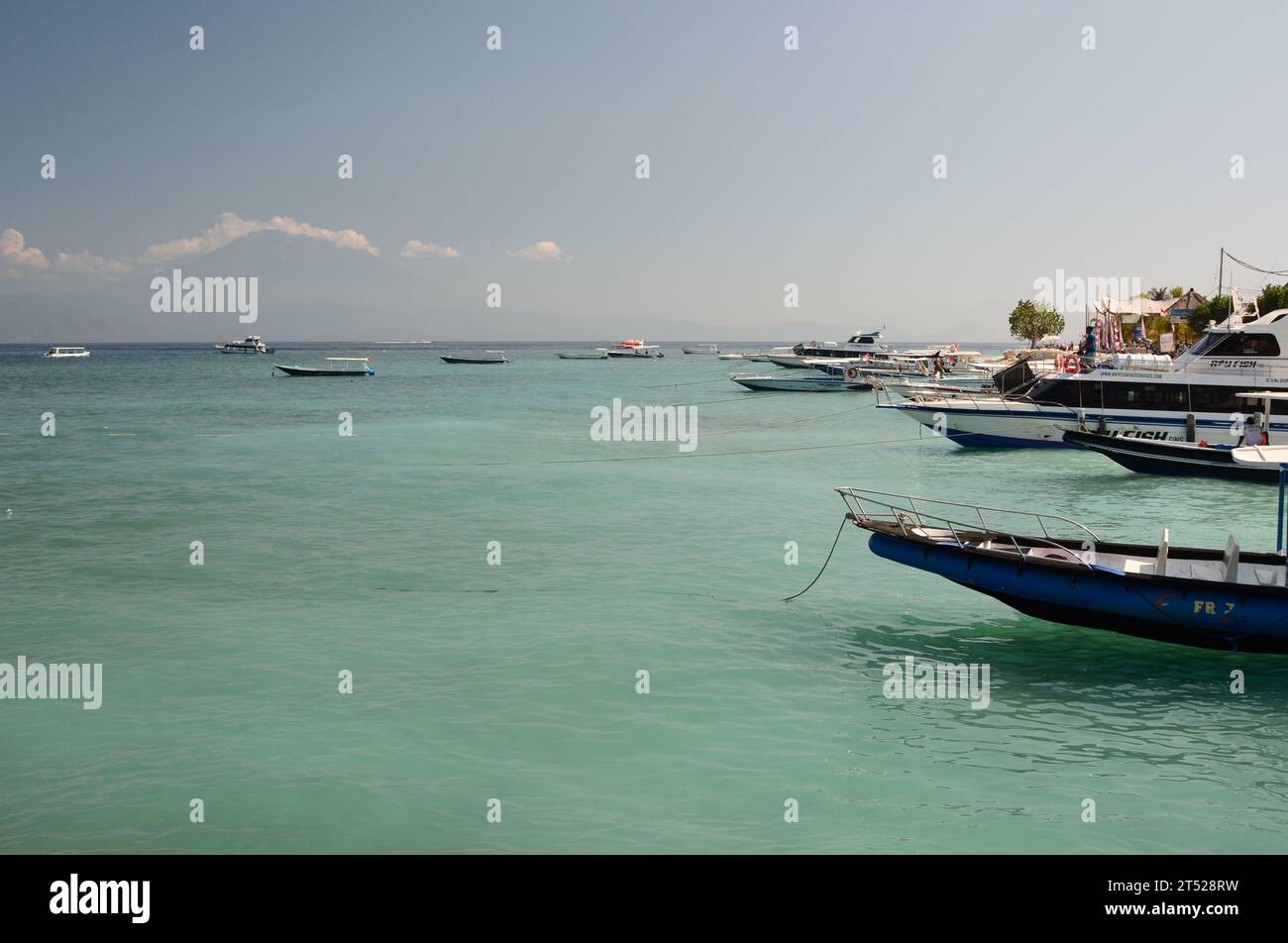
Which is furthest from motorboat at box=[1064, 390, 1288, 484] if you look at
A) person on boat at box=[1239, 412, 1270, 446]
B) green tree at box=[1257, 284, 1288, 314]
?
green tree at box=[1257, 284, 1288, 314]

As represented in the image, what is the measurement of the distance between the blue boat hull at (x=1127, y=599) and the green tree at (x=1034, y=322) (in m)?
127

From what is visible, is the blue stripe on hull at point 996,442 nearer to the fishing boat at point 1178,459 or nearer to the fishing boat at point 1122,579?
the fishing boat at point 1178,459

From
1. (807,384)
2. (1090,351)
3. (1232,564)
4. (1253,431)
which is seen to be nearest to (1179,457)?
(1253,431)

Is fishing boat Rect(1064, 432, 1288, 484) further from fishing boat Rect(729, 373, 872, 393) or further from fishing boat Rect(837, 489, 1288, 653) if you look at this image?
fishing boat Rect(729, 373, 872, 393)

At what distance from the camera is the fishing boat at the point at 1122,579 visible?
13.8 metres

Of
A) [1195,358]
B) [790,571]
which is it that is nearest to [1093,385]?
[1195,358]

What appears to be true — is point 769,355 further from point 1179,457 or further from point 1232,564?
point 1232,564

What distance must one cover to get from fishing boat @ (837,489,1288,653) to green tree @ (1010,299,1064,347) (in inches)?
4935

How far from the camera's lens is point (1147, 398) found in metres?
35.7

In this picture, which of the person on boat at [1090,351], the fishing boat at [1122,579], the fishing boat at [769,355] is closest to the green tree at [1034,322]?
the fishing boat at [769,355]
